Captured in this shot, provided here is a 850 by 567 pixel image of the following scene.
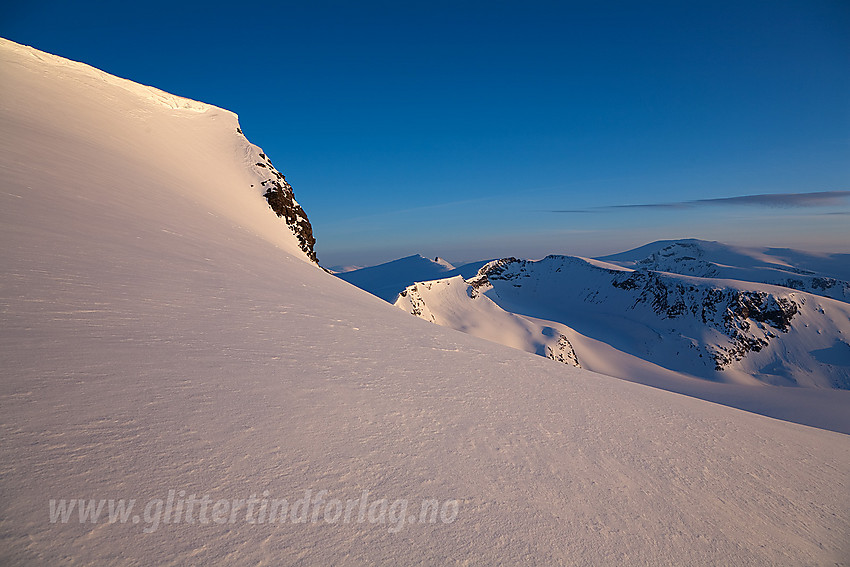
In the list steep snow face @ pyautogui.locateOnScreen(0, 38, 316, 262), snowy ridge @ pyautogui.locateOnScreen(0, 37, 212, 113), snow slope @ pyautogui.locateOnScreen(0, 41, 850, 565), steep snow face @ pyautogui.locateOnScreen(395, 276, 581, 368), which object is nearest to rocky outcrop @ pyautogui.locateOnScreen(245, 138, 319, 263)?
steep snow face @ pyautogui.locateOnScreen(0, 38, 316, 262)

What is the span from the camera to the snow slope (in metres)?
1.94

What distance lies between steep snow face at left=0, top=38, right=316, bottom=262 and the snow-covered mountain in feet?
97.8

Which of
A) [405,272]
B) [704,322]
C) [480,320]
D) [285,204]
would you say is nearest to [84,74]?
[285,204]

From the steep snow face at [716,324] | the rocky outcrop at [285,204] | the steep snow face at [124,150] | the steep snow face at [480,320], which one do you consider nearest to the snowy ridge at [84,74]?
the steep snow face at [124,150]

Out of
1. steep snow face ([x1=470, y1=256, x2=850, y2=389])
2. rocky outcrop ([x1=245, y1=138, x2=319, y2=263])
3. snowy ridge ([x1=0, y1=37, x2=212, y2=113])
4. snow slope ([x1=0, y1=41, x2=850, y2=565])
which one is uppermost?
snowy ridge ([x1=0, y1=37, x2=212, y2=113])

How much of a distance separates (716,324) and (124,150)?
9505 centimetres

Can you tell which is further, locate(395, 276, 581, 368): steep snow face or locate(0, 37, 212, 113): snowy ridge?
locate(395, 276, 581, 368): steep snow face

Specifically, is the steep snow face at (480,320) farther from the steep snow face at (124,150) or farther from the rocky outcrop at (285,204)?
the steep snow face at (124,150)

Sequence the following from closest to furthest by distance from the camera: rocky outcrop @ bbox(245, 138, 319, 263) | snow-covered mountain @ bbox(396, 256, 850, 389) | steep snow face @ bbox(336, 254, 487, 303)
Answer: rocky outcrop @ bbox(245, 138, 319, 263), snow-covered mountain @ bbox(396, 256, 850, 389), steep snow face @ bbox(336, 254, 487, 303)

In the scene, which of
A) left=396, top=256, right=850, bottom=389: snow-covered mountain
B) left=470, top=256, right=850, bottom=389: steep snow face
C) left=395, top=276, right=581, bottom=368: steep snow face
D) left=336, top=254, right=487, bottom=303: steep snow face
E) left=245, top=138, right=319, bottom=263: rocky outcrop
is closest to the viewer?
left=245, top=138, right=319, bottom=263: rocky outcrop

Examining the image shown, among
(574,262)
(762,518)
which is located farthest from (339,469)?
(574,262)

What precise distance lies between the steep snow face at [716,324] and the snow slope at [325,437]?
7825cm

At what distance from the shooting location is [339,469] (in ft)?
8.11

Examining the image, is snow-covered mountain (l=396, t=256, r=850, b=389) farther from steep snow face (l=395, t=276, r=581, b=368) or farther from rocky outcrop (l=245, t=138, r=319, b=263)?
rocky outcrop (l=245, t=138, r=319, b=263)
